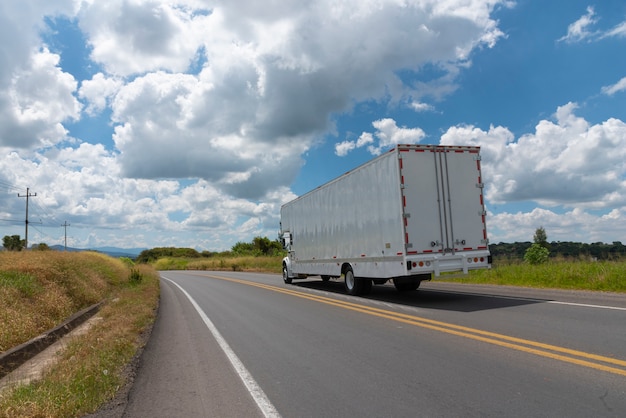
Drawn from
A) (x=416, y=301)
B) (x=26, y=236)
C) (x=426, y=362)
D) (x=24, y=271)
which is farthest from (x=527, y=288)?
(x=26, y=236)

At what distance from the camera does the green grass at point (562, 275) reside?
42.0 ft

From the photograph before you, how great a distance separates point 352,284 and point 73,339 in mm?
8516

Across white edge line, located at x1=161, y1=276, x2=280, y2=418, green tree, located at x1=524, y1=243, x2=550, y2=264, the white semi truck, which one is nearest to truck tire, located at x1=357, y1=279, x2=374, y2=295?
the white semi truck

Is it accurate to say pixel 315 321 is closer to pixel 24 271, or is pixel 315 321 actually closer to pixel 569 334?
pixel 569 334

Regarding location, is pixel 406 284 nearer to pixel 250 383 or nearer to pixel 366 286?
pixel 366 286

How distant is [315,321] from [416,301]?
3780mm

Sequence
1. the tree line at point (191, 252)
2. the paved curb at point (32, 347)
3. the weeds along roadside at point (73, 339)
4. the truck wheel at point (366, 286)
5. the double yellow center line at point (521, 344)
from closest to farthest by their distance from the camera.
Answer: the weeds along roadside at point (73, 339)
the double yellow center line at point (521, 344)
the paved curb at point (32, 347)
the truck wheel at point (366, 286)
the tree line at point (191, 252)

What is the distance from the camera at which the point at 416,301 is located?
12.1 metres

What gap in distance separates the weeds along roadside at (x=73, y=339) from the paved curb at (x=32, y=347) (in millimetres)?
291

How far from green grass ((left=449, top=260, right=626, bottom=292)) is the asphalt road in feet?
8.49

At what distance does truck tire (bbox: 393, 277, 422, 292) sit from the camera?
46.9 ft

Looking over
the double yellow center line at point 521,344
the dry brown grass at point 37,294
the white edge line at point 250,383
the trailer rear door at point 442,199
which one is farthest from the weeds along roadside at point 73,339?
the trailer rear door at point 442,199

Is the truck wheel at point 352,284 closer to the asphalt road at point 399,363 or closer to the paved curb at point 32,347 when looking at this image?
the asphalt road at point 399,363

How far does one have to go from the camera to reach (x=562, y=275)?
1427 cm
